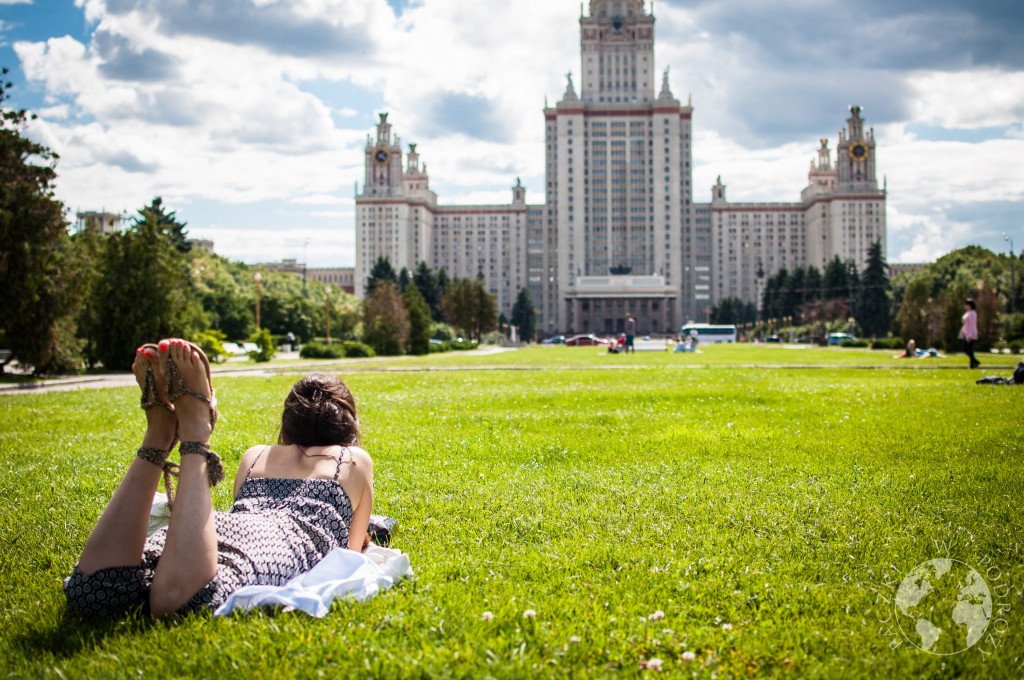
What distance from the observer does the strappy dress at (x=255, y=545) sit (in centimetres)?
370

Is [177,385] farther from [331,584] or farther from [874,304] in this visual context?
[874,304]

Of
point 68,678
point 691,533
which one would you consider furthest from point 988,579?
point 68,678

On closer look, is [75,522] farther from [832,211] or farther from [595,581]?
[832,211]

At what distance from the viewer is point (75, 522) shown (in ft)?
18.3

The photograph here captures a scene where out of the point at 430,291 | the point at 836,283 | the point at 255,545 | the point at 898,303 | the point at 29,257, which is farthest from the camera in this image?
the point at 898,303

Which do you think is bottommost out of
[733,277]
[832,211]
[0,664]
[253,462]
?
[0,664]

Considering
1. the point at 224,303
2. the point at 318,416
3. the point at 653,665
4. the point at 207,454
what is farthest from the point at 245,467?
the point at 224,303

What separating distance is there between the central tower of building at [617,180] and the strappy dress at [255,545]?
496 ft

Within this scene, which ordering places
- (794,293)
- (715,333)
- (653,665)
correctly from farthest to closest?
(715,333)
(794,293)
(653,665)

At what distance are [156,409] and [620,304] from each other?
15705 centimetres

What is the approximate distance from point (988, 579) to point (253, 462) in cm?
415

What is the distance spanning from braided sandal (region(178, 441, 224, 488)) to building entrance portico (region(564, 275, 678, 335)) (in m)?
152

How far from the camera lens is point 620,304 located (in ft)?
520

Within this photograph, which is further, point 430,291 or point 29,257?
point 430,291
